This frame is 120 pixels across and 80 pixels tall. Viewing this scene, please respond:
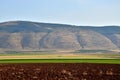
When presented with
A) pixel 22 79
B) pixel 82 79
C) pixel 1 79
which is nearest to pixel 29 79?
pixel 22 79

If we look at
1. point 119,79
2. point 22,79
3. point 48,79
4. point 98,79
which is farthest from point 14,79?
point 119,79

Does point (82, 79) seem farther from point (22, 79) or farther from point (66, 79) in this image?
point (22, 79)

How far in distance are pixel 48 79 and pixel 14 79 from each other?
3.05m

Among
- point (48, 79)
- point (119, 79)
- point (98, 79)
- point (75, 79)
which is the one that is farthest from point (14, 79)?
point (119, 79)

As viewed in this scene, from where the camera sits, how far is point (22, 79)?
29750 millimetres

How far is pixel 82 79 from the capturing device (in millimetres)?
30172

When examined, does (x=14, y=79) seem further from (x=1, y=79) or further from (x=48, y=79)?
(x=48, y=79)

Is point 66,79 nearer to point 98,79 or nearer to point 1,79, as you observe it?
point 98,79

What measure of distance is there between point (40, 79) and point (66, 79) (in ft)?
7.81

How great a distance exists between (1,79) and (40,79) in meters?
3.47

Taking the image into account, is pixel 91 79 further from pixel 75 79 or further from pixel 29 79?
pixel 29 79

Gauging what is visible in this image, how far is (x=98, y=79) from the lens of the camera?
3064 centimetres

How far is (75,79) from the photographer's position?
30406 mm

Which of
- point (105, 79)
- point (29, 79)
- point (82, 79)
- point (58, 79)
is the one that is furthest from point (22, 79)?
point (105, 79)
